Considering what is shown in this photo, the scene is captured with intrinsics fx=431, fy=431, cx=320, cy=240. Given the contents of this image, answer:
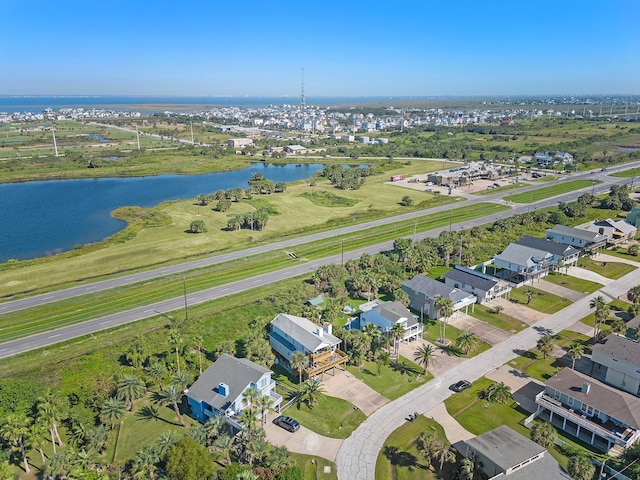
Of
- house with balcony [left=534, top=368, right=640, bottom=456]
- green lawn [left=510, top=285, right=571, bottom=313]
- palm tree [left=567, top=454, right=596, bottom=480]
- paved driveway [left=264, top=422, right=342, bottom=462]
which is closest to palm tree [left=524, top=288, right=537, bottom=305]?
green lawn [left=510, top=285, right=571, bottom=313]

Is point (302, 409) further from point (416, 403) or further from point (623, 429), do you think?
point (623, 429)

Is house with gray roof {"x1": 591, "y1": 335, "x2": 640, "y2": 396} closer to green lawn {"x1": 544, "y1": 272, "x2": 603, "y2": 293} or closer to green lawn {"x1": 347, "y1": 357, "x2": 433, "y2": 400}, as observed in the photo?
green lawn {"x1": 347, "y1": 357, "x2": 433, "y2": 400}

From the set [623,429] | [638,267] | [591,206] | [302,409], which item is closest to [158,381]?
[302,409]

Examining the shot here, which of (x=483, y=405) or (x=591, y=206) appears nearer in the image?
(x=483, y=405)

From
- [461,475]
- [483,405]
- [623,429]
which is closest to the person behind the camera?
[461,475]

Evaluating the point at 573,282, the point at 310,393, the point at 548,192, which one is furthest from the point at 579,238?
the point at 310,393
